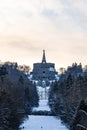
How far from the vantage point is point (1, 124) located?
2778 inches

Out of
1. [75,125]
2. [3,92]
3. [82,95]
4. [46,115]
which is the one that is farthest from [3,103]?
[46,115]

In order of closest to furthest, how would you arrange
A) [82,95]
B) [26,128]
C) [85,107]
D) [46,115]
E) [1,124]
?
[85,107] → [1,124] → [82,95] → [26,128] → [46,115]

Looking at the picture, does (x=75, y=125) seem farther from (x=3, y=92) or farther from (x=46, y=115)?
(x=46, y=115)

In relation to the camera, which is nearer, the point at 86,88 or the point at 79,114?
the point at 79,114

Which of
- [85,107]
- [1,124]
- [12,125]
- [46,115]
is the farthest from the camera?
[46,115]

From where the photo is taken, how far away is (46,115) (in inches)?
6363

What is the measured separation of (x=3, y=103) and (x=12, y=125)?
5107 millimetres

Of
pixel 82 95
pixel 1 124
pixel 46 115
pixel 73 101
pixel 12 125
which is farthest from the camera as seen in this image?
pixel 46 115

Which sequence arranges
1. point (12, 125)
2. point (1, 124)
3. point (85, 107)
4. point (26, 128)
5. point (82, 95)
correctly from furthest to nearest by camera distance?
1. point (26, 128)
2. point (82, 95)
3. point (12, 125)
4. point (1, 124)
5. point (85, 107)

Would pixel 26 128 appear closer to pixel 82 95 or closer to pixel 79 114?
pixel 82 95

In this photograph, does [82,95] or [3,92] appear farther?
[82,95]

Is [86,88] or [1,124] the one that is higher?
[86,88]

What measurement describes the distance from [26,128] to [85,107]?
1766 inches

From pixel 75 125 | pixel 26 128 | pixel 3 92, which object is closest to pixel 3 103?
pixel 3 92
